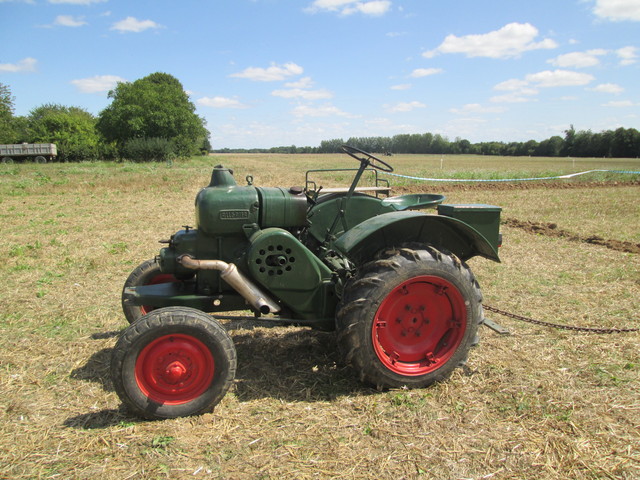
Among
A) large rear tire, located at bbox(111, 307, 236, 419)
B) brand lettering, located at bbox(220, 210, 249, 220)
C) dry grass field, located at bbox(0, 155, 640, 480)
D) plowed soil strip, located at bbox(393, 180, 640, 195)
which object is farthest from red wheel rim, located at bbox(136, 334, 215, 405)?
plowed soil strip, located at bbox(393, 180, 640, 195)

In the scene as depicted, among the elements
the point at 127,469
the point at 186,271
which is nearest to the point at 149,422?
the point at 127,469

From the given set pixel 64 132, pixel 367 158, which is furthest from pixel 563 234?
pixel 64 132

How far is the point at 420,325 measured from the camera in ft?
10.6

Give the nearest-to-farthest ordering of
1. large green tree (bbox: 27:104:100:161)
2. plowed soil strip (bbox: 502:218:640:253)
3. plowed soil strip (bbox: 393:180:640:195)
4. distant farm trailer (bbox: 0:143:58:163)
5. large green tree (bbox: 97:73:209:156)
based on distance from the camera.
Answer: plowed soil strip (bbox: 502:218:640:253) → plowed soil strip (bbox: 393:180:640:195) → distant farm trailer (bbox: 0:143:58:163) → large green tree (bbox: 97:73:209:156) → large green tree (bbox: 27:104:100:161)

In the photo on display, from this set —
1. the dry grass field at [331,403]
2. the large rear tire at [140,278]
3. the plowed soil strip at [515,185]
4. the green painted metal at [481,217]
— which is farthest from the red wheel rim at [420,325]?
the plowed soil strip at [515,185]

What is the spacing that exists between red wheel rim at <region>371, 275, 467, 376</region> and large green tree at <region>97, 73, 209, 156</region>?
34051 millimetres

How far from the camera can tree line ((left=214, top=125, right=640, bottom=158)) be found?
5556cm

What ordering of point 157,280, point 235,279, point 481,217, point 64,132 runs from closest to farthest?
point 235,279
point 481,217
point 157,280
point 64,132

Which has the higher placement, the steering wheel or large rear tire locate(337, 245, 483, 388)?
the steering wheel

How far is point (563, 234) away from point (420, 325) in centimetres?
685

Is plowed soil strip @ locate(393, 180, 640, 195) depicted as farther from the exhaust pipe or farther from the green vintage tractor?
the exhaust pipe

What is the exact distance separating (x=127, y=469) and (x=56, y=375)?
152 cm

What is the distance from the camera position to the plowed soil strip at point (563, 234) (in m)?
7.50

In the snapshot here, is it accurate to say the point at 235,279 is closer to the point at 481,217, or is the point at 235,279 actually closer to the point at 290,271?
the point at 290,271
